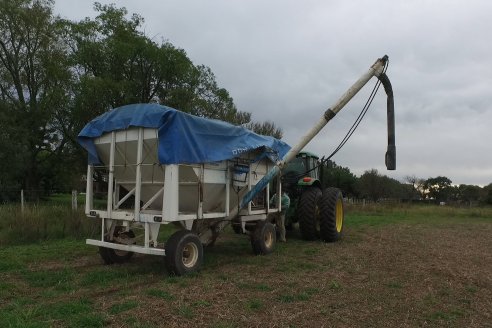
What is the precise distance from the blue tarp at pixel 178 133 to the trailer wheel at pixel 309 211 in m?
3.28

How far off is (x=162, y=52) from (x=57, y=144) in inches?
472

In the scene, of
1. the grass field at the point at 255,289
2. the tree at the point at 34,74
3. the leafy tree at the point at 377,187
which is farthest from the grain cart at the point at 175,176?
the leafy tree at the point at 377,187

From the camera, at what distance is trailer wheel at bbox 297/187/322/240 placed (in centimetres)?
1232

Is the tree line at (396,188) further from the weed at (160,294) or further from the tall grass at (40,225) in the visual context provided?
the weed at (160,294)

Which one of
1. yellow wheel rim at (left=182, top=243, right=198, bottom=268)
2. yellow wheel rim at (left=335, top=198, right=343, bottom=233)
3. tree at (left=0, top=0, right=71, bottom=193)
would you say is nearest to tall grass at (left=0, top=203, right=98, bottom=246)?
yellow wheel rim at (left=182, top=243, right=198, bottom=268)

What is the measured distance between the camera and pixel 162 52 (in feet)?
102

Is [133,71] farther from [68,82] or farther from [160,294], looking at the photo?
[160,294]

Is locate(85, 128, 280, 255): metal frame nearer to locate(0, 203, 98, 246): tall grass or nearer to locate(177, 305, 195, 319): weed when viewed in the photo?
locate(177, 305, 195, 319): weed

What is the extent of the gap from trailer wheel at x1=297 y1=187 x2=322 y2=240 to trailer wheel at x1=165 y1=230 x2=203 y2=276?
4.68 meters

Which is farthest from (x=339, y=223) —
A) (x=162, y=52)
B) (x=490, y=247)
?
(x=162, y=52)

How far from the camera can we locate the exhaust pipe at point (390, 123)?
10078mm

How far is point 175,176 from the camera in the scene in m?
Answer: 7.73

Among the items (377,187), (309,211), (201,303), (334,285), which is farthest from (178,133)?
(377,187)

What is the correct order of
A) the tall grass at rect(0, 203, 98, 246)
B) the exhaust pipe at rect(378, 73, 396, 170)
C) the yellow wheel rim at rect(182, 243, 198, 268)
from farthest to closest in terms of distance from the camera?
the tall grass at rect(0, 203, 98, 246) → the exhaust pipe at rect(378, 73, 396, 170) → the yellow wheel rim at rect(182, 243, 198, 268)
